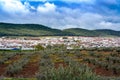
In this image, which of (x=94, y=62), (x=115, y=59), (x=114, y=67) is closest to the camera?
(x=114, y=67)

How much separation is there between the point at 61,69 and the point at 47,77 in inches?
44.1

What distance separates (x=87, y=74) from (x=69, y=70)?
107 cm

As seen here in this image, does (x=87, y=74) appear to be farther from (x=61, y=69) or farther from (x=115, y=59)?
(x=115, y=59)

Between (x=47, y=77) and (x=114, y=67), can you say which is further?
(x=114, y=67)

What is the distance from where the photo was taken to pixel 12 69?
1593 inches

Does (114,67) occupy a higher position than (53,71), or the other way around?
(53,71)

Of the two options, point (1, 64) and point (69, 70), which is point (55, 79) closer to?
point (69, 70)

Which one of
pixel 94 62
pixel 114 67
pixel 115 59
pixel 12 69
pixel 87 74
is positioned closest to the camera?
pixel 87 74

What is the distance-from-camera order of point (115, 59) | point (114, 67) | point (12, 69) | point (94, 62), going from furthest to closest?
point (115, 59)
point (94, 62)
point (114, 67)
point (12, 69)

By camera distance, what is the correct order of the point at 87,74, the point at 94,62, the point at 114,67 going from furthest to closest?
the point at 94,62 → the point at 114,67 → the point at 87,74

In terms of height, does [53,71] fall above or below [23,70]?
above

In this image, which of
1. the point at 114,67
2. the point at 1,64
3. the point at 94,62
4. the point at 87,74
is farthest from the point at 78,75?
the point at 1,64

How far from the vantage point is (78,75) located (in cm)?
1645

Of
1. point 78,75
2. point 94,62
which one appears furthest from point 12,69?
point 78,75
